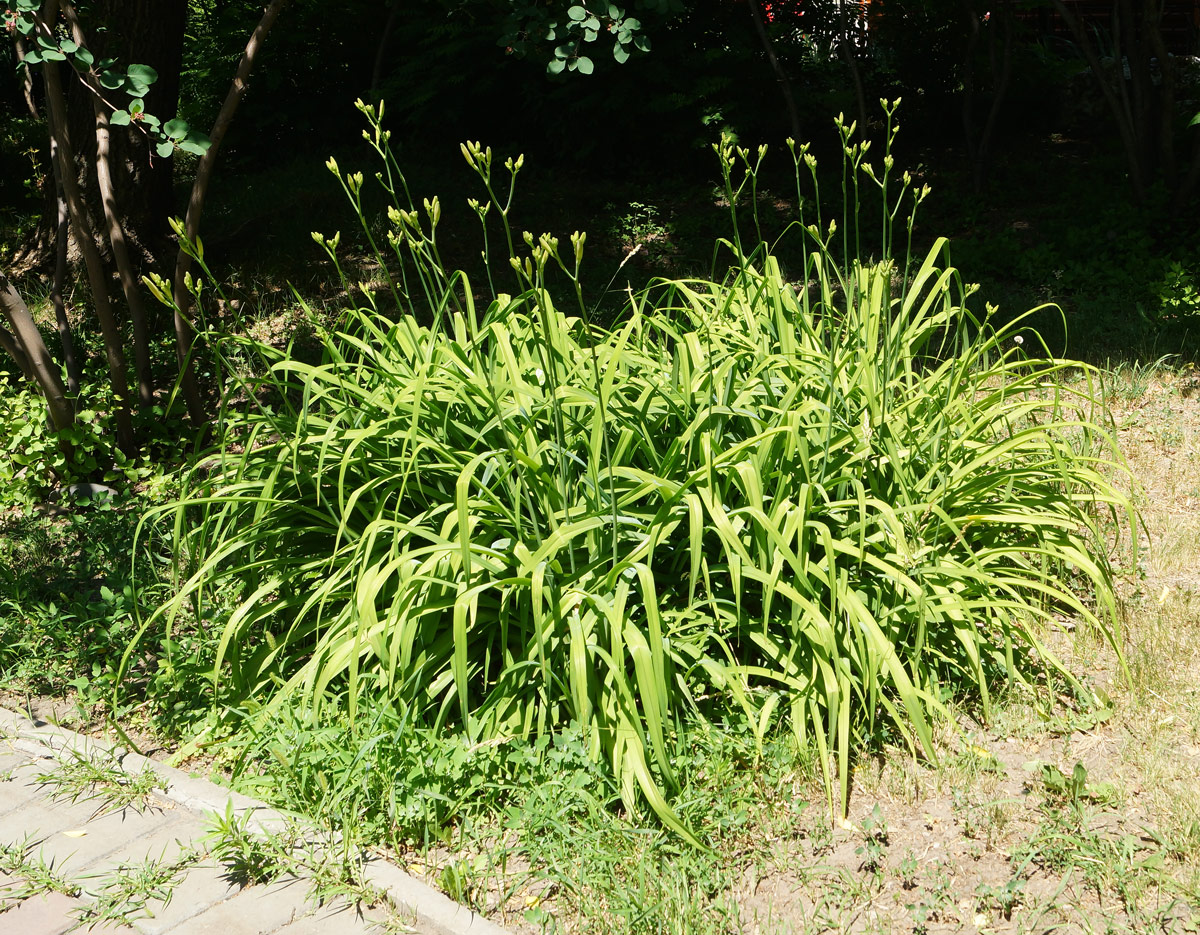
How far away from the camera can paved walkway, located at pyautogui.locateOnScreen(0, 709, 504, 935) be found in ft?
8.30

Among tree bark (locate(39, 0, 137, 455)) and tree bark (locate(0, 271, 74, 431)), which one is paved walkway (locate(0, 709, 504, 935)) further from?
tree bark (locate(39, 0, 137, 455))

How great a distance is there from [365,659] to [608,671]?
0.80m

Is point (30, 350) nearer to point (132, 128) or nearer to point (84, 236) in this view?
point (84, 236)

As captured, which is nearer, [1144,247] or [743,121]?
[1144,247]

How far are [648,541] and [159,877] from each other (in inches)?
61.3

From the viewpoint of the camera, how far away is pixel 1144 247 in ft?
24.3

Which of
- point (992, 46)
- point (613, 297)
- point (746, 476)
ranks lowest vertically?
point (613, 297)

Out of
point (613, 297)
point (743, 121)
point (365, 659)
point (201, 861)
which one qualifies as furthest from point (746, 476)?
point (743, 121)

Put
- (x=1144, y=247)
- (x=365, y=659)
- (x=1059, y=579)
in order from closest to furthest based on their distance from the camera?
(x=365, y=659) < (x=1059, y=579) < (x=1144, y=247)

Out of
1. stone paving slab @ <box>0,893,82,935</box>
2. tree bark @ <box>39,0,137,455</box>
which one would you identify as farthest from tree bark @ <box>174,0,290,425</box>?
stone paving slab @ <box>0,893,82,935</box>

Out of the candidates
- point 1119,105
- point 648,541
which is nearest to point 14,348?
point 648,541

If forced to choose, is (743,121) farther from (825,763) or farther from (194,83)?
(825,763)

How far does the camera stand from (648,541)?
3.00m

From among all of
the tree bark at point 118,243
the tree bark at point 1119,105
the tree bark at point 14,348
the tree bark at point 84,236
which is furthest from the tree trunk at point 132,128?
the tree bark at point 1119,105
